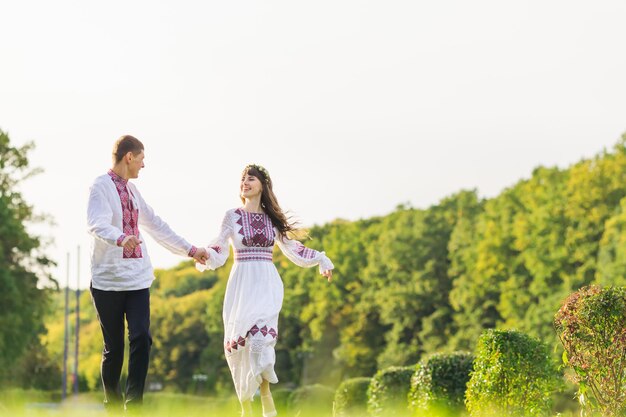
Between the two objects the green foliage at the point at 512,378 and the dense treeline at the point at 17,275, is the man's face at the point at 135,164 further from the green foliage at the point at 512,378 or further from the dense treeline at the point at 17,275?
the dense treeline at the point at 17,275

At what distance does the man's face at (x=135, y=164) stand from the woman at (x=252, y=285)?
1.40 metres

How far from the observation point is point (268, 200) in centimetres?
1120

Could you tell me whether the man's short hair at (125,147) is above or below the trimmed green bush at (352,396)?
above

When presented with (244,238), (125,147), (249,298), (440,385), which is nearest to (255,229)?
(244,238)

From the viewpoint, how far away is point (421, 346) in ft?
191

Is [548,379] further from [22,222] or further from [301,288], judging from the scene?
[301,288]

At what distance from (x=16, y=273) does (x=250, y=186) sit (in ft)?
99.5

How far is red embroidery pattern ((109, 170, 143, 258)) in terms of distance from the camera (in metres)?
9.45

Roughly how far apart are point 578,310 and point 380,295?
51254mm

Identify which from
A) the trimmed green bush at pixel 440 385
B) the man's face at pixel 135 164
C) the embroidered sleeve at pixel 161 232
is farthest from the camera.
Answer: the trimmed green bush at pixel 440 385

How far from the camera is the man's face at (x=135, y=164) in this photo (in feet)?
31.4

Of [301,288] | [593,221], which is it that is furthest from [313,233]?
[593,221]

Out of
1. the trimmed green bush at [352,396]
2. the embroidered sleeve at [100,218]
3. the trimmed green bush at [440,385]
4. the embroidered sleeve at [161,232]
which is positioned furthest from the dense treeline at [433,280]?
the embroidered sleeve at [100,218]

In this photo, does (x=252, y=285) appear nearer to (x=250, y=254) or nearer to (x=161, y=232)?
(x=250, y=254)
